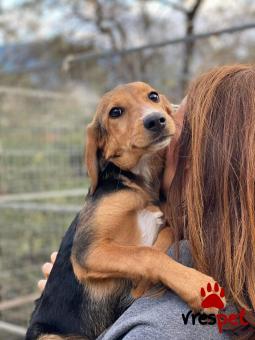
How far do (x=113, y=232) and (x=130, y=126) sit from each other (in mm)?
330

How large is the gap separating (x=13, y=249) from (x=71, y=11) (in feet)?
14.1

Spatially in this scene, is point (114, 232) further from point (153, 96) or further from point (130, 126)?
point (153, 96)

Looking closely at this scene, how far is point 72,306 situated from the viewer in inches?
57.4

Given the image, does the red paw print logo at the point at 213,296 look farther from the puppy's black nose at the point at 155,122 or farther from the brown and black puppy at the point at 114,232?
the puppy's black nose at the point at 155,122

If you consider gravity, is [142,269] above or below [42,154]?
above

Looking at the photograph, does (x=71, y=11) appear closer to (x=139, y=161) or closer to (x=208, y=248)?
(x=139, y=161)

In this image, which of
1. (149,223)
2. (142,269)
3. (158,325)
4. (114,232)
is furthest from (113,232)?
(158,325)

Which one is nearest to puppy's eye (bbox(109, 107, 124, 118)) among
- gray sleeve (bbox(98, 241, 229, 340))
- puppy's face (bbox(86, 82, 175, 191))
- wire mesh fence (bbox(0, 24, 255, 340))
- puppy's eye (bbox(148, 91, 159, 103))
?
puppy's face (bbox(86, 82, 175, 191))

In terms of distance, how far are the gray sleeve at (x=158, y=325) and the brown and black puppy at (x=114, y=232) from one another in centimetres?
13

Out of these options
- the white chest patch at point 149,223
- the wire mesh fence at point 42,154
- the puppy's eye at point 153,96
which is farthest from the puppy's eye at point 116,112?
the wire mesh fence at point 42,154

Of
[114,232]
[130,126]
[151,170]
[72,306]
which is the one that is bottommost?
[72,306]

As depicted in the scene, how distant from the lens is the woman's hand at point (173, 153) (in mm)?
1500

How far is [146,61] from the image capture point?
3480 millimetres

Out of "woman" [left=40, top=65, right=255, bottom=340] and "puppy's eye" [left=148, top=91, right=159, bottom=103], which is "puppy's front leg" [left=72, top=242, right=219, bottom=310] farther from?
"puppy's eye" [left=148, top=91, right=159, bottom=103]
